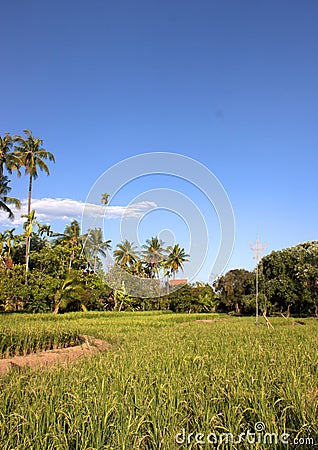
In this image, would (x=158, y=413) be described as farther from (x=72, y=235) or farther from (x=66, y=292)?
(x=72, y=235)

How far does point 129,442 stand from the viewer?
116 inches

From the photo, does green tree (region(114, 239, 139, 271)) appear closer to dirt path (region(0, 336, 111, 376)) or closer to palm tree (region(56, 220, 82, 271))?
palm tree (region(56, 220, 82, 271))

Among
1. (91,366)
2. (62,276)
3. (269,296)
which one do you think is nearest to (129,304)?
(62,276)

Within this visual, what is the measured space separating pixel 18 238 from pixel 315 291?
21852 mm

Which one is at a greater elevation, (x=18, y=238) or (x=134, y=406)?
(x=18, y=238)

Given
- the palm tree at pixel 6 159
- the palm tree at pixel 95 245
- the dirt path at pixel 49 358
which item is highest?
the palm tree at pixel 6 159

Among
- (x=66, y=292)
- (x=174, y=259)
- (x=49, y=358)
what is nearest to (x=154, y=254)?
(x=174, y=259)

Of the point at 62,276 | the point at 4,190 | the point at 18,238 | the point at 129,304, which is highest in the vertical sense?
the point at 4,190

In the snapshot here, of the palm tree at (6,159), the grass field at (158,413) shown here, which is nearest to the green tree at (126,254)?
the palm tree at (6,159)

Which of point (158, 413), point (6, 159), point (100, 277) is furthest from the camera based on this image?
point (100, 277)

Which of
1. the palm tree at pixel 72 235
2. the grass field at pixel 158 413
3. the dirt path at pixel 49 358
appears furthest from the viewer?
the palm tree at pixel 72 235

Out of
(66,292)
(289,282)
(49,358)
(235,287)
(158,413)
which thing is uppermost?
(289,282)

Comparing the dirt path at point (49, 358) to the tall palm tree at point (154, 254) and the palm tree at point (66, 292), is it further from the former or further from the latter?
the tall palm tree at point (154, 254)

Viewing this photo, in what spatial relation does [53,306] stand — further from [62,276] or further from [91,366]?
[91,366]
